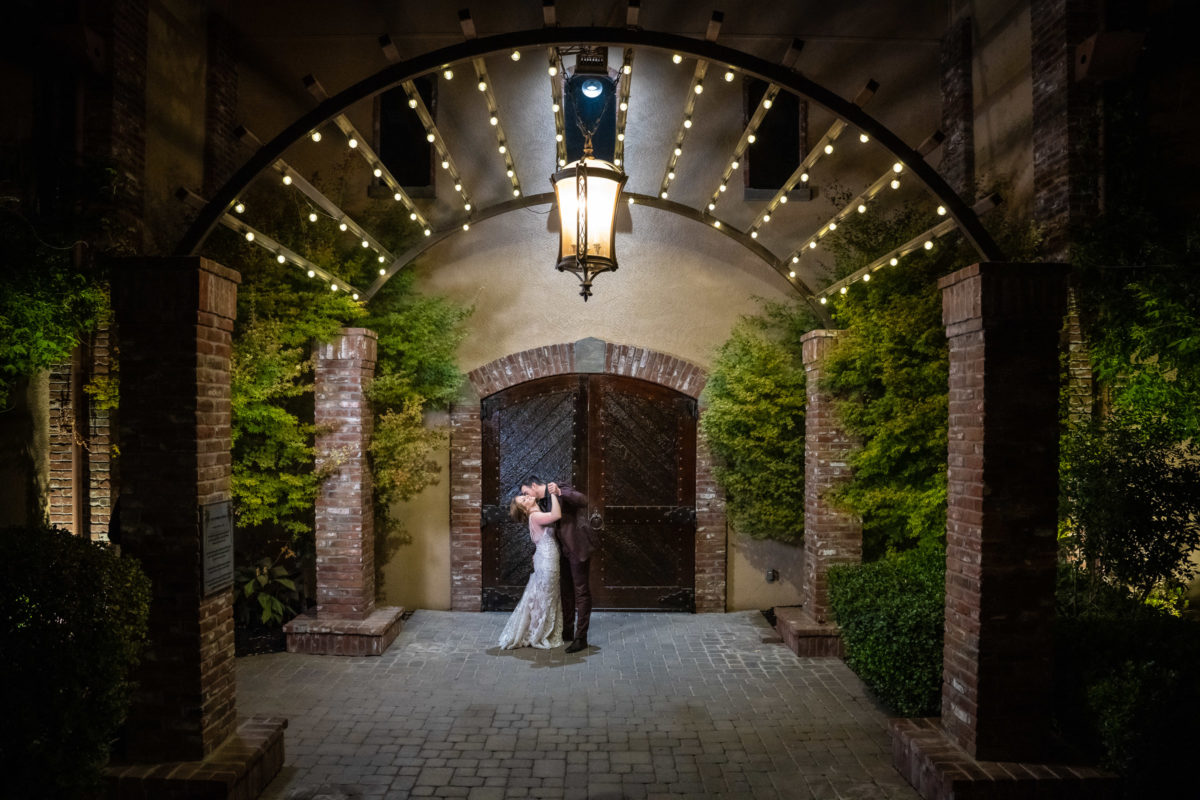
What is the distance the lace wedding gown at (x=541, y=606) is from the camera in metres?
6.74

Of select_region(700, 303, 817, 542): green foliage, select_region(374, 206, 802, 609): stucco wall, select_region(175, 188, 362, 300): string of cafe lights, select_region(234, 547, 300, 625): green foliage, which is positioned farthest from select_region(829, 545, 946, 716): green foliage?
select_region(234, 547, 300, 625): green foliage

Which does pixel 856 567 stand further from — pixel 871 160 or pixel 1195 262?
pixel 871 160

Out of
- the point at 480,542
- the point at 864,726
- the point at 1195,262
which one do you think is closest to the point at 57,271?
the point at 480,542

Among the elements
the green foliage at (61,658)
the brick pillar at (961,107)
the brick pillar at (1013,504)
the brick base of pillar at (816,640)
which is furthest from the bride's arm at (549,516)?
the brick pillar at (961,107)

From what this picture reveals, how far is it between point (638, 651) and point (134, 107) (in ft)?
21.7

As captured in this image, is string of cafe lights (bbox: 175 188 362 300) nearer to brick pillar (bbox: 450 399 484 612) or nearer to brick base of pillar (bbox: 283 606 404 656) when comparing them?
brick pillar (bbox: 450 399 484 612)

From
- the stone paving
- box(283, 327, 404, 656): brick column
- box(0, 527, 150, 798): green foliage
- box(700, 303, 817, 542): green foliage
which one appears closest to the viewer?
box(0, 527, 150, 798): green foliage

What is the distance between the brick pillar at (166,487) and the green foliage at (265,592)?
3113 mm

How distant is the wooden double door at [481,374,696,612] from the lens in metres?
8.03

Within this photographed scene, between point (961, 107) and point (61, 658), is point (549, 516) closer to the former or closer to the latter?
point (61, 658)

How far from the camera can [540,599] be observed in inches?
267

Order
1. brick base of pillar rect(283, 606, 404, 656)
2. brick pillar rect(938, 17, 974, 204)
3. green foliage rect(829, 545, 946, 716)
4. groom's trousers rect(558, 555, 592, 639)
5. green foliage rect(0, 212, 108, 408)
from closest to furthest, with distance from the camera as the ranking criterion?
green foliage rect(0, 212, 108, 408)
green foliage rect(829, 545, 946, 716)
brick base of pillar rect(283, 606, 404, 656)
groom's trousers rect(558, 555, 592, 639)
brick pillar rect(938, 17, 974, 204)

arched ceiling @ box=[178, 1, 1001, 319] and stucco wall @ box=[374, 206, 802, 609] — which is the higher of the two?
arched ceiling @ box=[178, 1, 1001, 319]

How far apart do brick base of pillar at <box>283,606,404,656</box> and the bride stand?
1139 millimetres
